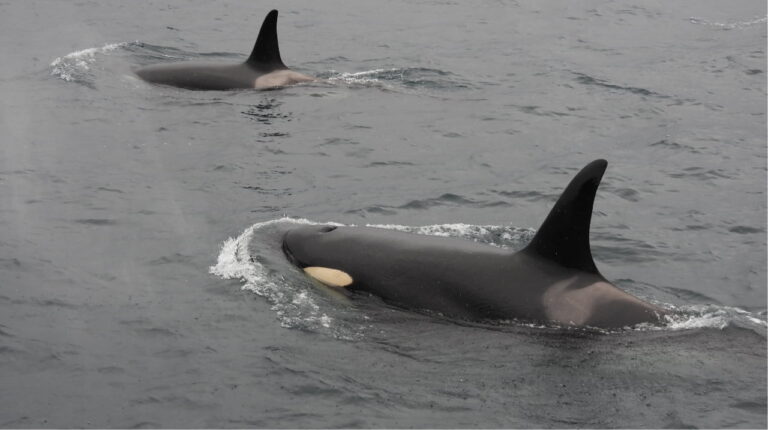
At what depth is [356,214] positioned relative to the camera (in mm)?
13797

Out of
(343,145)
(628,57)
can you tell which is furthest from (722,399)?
(628,57)

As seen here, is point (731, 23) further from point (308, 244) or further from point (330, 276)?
point (330, 276)

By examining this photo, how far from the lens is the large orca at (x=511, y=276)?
955cm

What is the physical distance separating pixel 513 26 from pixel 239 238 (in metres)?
20.3

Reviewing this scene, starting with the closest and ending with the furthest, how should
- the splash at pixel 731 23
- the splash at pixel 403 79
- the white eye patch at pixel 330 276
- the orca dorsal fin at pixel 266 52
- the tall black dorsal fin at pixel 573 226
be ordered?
the tall black dorsal fin at pixel 573 226 < the white eye patch at pixel 330 276 < the orca dorsal fin at pixel 266 52 < the splash at pixel 403 79 < the splash at pixel 731 23

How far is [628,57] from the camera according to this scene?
86.8ft

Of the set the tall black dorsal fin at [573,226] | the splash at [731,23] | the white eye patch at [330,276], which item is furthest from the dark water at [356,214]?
the splash at [731,23]

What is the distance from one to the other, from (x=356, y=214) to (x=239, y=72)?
786 centimetres

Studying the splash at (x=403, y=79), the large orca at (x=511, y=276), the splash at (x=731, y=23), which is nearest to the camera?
the large orca at (x=511, y=276)

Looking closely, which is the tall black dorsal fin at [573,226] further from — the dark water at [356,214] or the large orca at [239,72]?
the large orca at [239,72]

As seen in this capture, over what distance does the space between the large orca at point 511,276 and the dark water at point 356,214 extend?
0.69 feet

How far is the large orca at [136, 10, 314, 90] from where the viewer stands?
20.2 meters

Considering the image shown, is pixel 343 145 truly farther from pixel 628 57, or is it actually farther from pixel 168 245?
pixel 628 57

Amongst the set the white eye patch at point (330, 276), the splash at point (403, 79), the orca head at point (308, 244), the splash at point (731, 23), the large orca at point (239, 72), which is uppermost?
the splash at point (731, 23)
